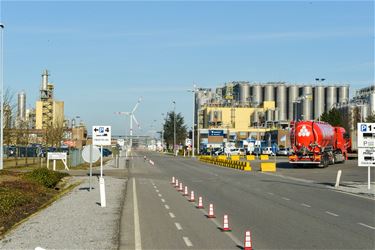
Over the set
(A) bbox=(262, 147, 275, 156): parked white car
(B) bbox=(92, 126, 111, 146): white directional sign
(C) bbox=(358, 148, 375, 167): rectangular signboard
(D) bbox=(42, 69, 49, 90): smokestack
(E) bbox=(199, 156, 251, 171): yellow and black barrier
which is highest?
(D) bbox=(42, 69, 49, 90): smokestack

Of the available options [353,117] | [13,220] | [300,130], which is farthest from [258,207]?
[353,117]

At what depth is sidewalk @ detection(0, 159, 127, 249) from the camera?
40.3 ft

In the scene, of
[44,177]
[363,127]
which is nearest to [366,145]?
[363,127]

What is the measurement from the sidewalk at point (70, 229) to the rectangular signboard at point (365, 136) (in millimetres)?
15477

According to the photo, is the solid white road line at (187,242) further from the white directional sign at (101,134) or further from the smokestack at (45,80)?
the smokestack at (45,80)

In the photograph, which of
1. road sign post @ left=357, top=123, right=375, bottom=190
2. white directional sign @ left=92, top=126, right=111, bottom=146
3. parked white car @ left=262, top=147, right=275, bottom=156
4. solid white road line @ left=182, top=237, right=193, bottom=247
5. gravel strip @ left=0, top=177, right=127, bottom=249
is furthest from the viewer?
parked white car @ left=262, top=147, right=275, bottom=156

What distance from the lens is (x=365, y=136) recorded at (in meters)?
31.8

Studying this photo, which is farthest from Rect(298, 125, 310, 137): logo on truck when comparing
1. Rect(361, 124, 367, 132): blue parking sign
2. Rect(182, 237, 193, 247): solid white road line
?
Rect(182, 237, 193, 247): solid white road line

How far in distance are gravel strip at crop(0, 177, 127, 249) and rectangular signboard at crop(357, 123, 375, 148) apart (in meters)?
15.5

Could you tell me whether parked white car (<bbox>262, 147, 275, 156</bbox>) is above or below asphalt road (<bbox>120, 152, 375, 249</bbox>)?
above

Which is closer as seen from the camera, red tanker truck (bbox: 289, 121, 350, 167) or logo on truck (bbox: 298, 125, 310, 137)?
logo on truck (bbox: 298, 125, 310, 137)

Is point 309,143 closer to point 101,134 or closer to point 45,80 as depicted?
point 101,134

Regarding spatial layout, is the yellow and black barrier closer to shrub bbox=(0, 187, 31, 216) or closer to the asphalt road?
the asphalt road

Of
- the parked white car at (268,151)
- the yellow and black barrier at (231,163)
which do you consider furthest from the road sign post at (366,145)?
the parked white car at (268,151)
